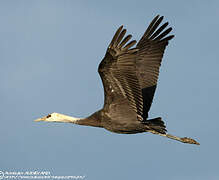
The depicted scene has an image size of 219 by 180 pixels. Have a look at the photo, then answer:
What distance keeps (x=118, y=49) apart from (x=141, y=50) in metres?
5.02

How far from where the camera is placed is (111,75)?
1606cm

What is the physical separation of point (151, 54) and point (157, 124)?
3.26 m

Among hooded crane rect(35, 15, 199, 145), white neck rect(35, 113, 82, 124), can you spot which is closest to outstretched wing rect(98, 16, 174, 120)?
hooded crane rect(35, 15, 199, 145)

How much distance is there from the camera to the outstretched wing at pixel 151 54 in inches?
772

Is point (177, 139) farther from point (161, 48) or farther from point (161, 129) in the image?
point (161, 48)

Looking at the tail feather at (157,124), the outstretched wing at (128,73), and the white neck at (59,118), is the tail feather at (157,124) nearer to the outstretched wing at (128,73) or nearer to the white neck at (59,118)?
the outstretched wing at (128,73)

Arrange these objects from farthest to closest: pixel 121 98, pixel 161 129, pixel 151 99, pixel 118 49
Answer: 1. pixel 151 99
2. pixel 161 129
3. pixel 121 98
4. pixel 118 49

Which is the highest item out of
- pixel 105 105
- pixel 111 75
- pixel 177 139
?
pixel 111 75

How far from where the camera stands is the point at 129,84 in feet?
53.3

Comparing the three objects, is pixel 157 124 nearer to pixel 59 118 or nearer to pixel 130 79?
pixel 130 79

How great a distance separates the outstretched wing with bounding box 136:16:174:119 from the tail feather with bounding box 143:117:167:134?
139 cm

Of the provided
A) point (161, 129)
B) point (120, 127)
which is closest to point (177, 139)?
point (161, 129)

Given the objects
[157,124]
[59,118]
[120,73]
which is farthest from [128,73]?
[59,118]

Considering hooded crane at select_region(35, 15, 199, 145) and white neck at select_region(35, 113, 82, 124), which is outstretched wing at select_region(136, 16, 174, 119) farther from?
white neck at select_region(35, 113, 82, 124)
